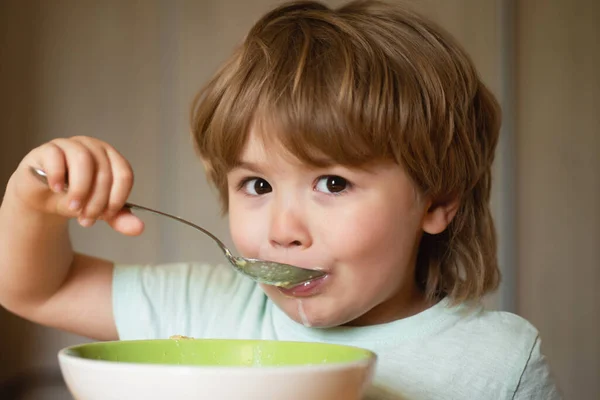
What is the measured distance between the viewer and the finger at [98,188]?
0.71m

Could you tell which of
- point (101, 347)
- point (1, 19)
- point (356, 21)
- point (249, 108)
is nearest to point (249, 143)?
point (249, 108)

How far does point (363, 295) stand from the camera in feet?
2.87

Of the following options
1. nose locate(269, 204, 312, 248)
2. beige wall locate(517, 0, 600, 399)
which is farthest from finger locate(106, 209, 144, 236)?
beige wall locate(517, 0, 600, 399)

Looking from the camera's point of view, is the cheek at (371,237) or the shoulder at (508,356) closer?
the cheek at (371,237)

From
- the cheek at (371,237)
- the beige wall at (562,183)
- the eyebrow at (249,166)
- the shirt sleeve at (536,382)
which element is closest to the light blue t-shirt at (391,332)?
the shirt sleeve at (536,382)

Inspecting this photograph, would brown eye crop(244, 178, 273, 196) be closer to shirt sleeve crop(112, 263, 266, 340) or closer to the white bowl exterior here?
shirt sleeve crop(112, 263, 266, 340)

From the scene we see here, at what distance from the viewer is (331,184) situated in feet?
2.79

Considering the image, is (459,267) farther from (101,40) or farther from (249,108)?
(101,40)

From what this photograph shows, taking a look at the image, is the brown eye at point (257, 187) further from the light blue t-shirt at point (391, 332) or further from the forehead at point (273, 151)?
the light blue t-shirt at point (391, 332)

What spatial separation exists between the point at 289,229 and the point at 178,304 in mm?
295

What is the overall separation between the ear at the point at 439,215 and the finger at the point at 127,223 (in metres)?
0.38

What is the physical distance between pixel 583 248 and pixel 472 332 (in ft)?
2.67

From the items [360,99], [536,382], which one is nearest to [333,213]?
[360,99]

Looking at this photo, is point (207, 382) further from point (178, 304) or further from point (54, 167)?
point (178, 304)
